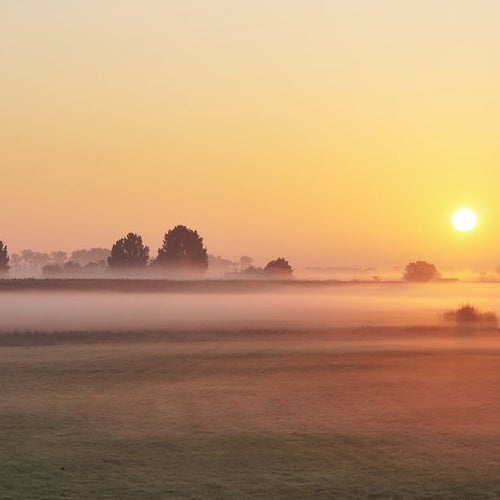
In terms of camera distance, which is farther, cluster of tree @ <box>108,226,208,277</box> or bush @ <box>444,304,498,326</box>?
cluster of tree @ <box>108,226,208,277</box>

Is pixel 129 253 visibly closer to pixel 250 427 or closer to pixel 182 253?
pixel 182 253

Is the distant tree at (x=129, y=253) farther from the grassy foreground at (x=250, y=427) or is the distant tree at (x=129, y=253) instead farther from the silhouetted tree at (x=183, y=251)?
the grassy foreground at (x=250, y=427)

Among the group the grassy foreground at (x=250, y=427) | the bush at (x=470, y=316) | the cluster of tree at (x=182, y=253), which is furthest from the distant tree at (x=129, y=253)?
the grassy foreground at (x=250, y=427)

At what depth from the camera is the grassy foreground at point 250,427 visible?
16406 millimetres

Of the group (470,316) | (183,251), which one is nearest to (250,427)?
(470,316)

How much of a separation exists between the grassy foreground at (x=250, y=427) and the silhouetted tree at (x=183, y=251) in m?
156

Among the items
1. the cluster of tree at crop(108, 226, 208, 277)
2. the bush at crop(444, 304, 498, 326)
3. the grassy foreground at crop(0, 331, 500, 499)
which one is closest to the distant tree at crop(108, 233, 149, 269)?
the cluster of tree at crop(108, 226, 208, 277)

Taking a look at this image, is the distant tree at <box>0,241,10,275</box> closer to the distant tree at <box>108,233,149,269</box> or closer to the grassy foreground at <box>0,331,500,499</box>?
the distant tree at <box>108,233,149,269</box>

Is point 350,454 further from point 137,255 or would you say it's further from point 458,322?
point 137,255

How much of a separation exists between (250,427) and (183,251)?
172662 millimetres

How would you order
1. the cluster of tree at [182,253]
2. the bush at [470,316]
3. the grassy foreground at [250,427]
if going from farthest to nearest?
the cluster of tree at [182,253], the bush at [470,316], the grassy foreground at [250,427]

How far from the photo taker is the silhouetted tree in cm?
19300

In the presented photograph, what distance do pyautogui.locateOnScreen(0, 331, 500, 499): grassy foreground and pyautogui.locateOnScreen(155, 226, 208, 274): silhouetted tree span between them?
15624 centimetres

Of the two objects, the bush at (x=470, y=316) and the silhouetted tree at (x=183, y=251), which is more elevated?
the silhouetted tree at (x=183, y=251)
